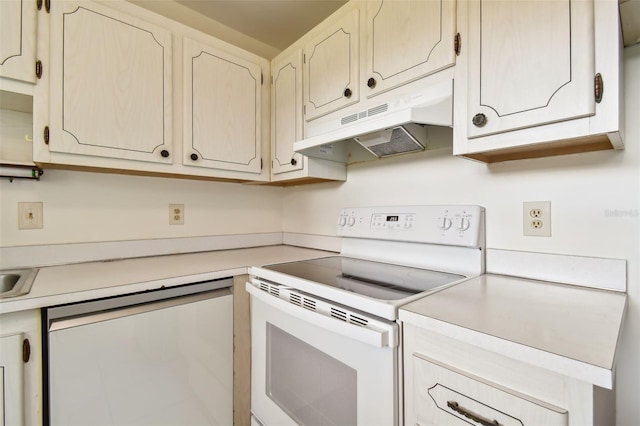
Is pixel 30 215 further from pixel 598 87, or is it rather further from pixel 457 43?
pixel 598 87

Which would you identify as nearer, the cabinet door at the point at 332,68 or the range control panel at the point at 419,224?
the range control panel at the point at 419,224

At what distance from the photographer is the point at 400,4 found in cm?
116

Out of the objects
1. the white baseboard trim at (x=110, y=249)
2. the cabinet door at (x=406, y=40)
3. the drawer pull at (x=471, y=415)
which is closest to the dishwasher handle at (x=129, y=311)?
the white baseboard trim at (x=110, y=249)

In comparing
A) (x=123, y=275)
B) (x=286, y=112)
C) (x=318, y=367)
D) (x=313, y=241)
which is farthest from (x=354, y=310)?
(x=286, y=112)

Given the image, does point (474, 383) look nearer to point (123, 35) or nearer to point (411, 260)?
point (411, 260)

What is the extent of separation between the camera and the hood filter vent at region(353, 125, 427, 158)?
123 centimetres

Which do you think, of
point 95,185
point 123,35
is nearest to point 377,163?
point 123,35

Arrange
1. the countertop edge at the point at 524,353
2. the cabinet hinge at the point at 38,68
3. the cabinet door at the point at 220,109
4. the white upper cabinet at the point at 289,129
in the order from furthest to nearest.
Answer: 1. the white upper cabinet at the point at 289,129
2. the cabinet door at the point at 220,109
3. the cabinet hinge at the point at 38,68
4. the countertop edge at the point at 524,353

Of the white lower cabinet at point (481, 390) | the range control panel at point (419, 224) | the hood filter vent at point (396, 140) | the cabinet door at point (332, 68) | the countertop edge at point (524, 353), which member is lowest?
the white lower cabinet at point (481, 390)

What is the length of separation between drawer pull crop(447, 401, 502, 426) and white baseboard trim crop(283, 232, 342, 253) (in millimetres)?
1140

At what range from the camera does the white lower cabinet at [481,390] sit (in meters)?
0.52

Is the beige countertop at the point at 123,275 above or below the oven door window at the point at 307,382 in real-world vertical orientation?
above

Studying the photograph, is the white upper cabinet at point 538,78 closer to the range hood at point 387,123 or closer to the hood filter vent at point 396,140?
the range hood at point 387,123

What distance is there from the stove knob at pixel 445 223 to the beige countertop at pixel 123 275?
31.1 inches
